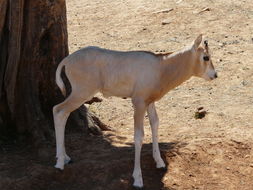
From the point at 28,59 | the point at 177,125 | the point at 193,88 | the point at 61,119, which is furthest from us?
the point at 193,88

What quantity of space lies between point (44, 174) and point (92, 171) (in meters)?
0.64

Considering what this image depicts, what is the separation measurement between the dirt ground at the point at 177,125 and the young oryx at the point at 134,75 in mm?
434

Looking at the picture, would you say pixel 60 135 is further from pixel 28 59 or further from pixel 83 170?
pixel 28 59

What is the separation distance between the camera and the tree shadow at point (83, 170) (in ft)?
25.2

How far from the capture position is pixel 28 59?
878 cm

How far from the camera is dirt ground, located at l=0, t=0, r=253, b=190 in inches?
311

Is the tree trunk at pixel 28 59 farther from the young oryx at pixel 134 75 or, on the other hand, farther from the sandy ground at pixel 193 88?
the sandy ground at pixel 193 88

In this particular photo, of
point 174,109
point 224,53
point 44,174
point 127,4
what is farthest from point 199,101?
point 127,4

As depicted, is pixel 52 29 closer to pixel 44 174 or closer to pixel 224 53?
pixel 44 174

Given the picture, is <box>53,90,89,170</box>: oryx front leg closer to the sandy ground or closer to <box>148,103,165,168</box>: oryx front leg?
<box>148,103,165,168</box>: oryx front leg

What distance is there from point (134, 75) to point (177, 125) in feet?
8.94

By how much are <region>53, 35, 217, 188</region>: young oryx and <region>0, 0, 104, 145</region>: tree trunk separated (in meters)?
0.99

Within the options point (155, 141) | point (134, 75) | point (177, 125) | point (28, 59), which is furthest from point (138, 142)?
point (177, 125)

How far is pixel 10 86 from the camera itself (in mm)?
8664
